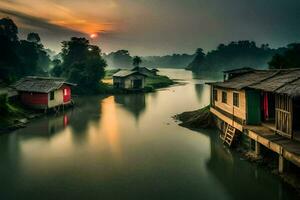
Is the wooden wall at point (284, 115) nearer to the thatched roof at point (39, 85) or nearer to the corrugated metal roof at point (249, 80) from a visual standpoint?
the corrugated metal roof at point (249, 80)

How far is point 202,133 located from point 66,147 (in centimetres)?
1281

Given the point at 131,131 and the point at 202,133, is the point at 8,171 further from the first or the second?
the point at 202,133

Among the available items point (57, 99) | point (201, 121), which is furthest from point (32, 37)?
point (201, 121)

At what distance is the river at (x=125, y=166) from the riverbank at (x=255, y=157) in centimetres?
39

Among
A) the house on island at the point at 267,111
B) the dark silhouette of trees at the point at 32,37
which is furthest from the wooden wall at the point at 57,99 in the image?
the dark silhouette of trees at the point at 32,37

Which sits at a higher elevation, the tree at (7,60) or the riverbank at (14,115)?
the tree at (7,60)

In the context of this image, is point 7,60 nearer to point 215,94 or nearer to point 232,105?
point 215,94

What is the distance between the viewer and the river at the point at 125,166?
1466 cm

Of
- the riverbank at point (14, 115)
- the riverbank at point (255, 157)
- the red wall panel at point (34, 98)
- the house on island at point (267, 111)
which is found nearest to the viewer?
the riverbank at point (255, 157)

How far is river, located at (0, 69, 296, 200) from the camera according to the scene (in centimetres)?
1466

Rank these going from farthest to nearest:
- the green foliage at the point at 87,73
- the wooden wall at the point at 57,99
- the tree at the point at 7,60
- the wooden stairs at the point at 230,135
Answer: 1. the green foliage at the point at 87,73
2. the tree at the point at 7,60
3. the wooden wall at the point at 57,99
4. the wooden stairs at the point at 230,135

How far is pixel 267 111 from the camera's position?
19.9 metres

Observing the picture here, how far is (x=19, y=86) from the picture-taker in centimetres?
3812

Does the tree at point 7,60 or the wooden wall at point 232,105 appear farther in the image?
the tree at point 7,60
